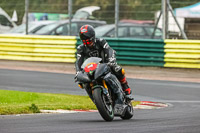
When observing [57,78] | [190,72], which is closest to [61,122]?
[57,78]

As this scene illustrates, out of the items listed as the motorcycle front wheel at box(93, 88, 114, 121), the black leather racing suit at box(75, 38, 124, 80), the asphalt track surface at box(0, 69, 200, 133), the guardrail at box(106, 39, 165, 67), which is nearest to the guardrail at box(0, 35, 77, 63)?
the guardrail at box(106, 39, 165, 67)

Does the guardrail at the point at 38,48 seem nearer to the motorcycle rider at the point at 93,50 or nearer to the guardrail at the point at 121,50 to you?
the guardrail at the point at 121,50

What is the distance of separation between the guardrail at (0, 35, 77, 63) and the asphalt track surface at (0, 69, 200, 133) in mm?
3733

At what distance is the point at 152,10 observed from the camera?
18.6 meters

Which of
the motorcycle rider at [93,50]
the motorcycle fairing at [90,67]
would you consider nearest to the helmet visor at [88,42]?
the motorcycle rider at [93,50]

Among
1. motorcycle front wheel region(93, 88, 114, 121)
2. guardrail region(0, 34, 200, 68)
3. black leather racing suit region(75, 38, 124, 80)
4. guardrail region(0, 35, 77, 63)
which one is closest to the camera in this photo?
motorcycle front wheel region(93, 88, 114, 121)

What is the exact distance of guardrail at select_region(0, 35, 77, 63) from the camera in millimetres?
20422

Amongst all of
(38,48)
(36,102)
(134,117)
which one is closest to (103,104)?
(134,117)

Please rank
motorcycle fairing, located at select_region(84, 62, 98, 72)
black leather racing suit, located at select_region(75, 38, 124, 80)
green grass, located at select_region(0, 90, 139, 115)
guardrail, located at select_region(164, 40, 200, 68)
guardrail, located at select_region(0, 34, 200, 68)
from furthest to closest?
guardrail, located at select_region(0, 34, 200, 68), guardrail, located at select_region(164, 40, 200, 68), green grass, located at select_region(0, 90, 139, 115), black leather racing suit, located at select_region(75, 38, 124, 80), motorcycle fairing, located at select_region(84, 62, 98, 72)

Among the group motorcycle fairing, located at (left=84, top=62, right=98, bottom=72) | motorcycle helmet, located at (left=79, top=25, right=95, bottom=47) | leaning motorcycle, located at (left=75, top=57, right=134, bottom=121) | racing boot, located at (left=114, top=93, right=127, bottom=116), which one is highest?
motorcycle helmet, located at (left=79, top=25, right=95, bottom=47)

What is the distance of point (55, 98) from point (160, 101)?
2214 mm

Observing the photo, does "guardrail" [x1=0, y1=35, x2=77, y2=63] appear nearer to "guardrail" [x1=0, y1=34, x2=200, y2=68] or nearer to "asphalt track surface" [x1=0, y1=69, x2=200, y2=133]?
"guardrail" [x1=0, y1=34, x2=200, y2=68]

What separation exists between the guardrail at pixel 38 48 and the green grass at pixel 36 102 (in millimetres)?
7615

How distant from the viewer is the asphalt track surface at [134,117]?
7281mm
